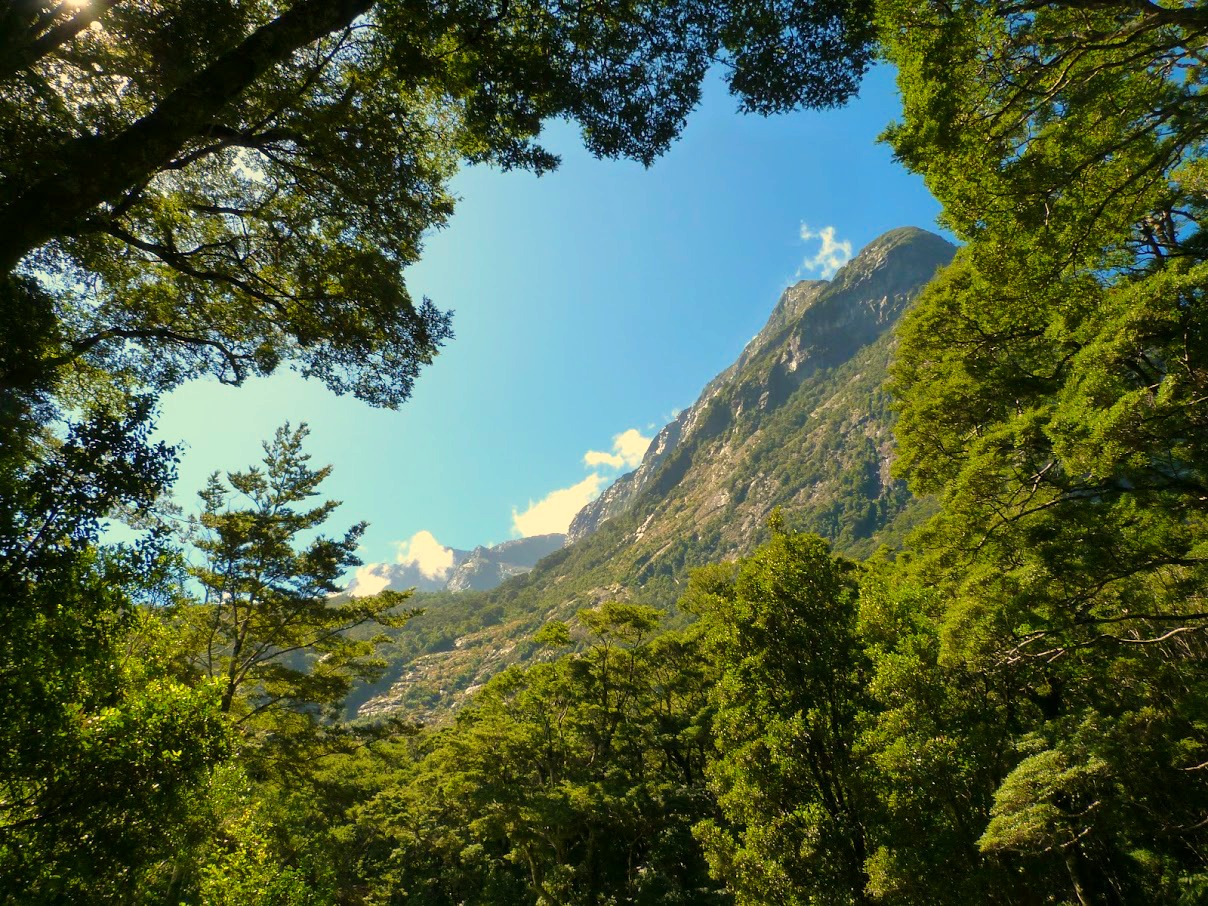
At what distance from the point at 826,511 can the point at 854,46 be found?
150 m

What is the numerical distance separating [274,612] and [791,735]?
12.5 meters

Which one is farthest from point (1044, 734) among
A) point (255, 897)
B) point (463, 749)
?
point (463, 749)

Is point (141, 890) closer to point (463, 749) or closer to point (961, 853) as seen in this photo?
point (961, 853)

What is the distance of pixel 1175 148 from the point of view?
6.10 metres

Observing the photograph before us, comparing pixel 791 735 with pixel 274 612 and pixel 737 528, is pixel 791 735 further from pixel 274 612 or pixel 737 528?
pixel 737 528

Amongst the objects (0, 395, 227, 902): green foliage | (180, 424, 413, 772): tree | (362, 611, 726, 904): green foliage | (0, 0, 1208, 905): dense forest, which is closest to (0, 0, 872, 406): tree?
(0, 0, 1208, 905): dense forest

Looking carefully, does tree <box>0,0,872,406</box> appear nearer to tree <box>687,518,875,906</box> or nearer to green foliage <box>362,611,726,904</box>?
tree <box>687,518,875,906</box>

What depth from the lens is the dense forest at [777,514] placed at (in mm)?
5262

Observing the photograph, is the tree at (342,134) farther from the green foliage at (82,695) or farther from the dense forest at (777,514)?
the green foliage at (82,695)

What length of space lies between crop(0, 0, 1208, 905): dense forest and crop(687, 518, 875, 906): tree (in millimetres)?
65

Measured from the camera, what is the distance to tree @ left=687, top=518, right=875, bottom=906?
882cm

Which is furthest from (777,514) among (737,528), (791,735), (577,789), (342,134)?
(737,528)

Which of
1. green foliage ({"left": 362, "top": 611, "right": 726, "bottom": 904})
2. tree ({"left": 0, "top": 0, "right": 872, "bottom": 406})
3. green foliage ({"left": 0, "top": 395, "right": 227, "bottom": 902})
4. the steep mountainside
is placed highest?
the steep mountainside

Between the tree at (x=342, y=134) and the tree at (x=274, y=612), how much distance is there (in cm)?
650
